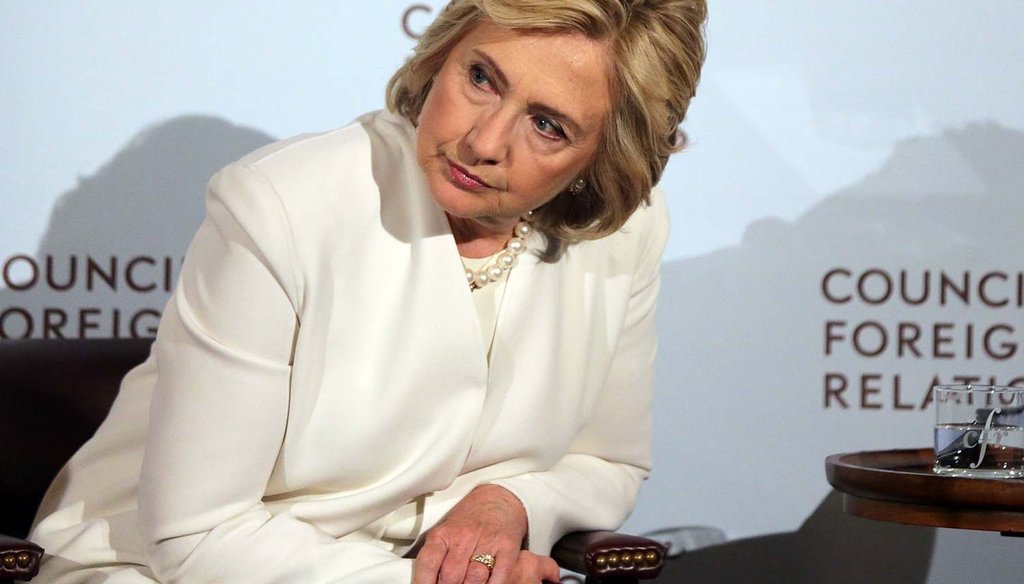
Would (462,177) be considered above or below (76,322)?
above

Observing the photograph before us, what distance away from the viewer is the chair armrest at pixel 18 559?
1.56 meters

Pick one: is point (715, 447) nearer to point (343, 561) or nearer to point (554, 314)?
point (554, 314)

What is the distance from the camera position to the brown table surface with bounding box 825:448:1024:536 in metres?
1.83

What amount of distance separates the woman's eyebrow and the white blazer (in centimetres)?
21

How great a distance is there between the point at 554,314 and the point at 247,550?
1.85 ft

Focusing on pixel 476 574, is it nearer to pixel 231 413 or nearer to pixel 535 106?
pixel 231 413

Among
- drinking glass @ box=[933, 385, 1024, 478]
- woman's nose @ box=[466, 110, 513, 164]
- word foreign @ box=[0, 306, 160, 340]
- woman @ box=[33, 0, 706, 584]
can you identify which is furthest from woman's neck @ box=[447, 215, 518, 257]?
word foreign @ box=[0, 306, 160, 340]

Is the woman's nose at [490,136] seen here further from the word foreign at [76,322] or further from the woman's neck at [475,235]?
the word foreign at [76,322]


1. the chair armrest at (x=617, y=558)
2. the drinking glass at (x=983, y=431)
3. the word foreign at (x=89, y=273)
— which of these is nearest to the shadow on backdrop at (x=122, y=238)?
the word foreign at (x=89, y=273)

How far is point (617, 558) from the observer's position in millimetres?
1820

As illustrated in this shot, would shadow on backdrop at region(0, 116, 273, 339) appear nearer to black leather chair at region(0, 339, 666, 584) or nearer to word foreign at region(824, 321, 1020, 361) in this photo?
black leather chair at region(0, 339, 666, 584)

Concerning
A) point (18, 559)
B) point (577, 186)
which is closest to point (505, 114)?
point (577, 186)

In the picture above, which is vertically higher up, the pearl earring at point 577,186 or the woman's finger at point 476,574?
the pearl earring at point 577,186

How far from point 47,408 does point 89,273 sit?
507 mm
